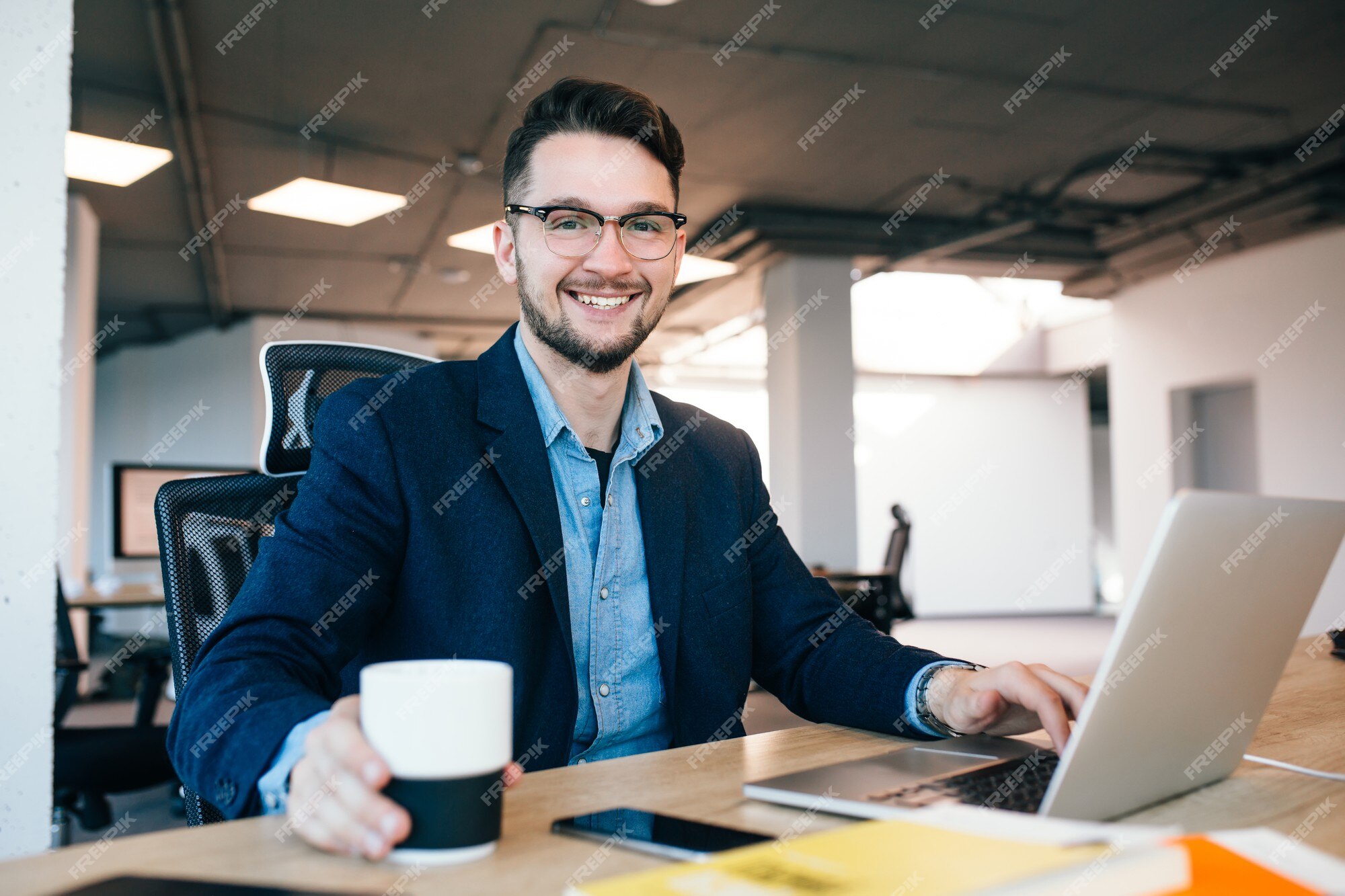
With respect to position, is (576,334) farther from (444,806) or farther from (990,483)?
(990,483)

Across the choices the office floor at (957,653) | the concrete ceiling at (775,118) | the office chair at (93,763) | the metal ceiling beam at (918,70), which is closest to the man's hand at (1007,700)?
the office floor at (957,653)

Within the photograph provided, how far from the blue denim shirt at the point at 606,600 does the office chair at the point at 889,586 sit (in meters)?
3.89

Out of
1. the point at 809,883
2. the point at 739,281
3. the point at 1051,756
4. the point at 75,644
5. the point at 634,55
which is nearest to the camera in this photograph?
the point at 809,883

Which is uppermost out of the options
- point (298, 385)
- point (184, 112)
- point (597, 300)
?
point (184, 112)

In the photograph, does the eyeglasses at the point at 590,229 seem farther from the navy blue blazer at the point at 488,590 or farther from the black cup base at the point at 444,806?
the black cup base at the point at 444,806

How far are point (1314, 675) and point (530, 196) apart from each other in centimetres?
137

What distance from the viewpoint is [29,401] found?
1651 millimetres

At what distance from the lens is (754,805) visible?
799mm

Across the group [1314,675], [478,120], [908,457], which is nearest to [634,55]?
[478,120]

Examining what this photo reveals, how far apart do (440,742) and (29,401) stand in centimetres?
144

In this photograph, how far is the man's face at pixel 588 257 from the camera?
53.9 inches

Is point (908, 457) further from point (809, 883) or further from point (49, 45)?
point (809, 883)

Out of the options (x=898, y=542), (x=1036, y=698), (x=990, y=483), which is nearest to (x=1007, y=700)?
(x=1036, y=698)

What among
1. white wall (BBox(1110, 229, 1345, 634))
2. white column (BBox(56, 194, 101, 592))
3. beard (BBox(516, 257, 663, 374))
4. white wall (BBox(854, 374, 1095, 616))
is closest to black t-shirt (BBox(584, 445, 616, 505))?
beard (BBox(516, 257, 663, 374))
